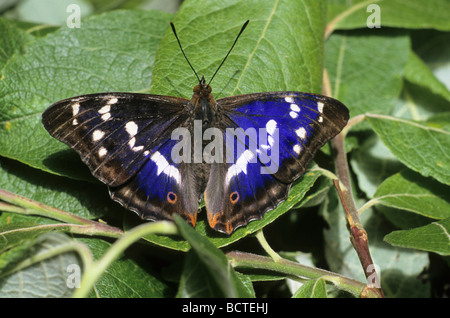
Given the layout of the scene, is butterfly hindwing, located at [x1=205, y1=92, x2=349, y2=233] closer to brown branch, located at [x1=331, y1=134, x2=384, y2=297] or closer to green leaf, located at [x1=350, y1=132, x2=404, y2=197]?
brown branch, located at [x1=331, y1=134, x2=384, y2=297]

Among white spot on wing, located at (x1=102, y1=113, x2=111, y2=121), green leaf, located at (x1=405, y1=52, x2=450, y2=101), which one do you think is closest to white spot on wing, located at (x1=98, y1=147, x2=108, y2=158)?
white spot on wing, located at (x1=102, y1=113, x2=111, y2=121)

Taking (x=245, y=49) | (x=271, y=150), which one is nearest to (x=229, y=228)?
(x=271, y=150)

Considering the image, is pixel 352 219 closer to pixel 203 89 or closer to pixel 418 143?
pixel 418 143

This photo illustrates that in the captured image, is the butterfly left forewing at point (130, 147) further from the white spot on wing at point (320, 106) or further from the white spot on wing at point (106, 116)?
the white spot on wing at point (320, 106)

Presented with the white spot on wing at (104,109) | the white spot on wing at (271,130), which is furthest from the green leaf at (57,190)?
the white spot on wing at (271,130)

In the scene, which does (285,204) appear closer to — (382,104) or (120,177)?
(120,177)
